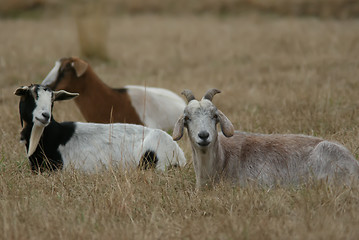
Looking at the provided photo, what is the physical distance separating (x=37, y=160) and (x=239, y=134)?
2.24m

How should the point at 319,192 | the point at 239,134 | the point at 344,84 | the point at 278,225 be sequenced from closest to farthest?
the point at 278,225 < the point at 319,192 < the point at 239,134 < the point at 344,84

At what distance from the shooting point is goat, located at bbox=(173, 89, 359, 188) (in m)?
5.29

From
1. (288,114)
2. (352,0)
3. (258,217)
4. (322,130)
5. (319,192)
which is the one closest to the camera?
(258,217)

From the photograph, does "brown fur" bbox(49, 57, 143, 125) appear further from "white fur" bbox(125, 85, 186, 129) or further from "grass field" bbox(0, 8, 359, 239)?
"grass field" bbox(0, 8, 359, 239)

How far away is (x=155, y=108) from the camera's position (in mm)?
8758

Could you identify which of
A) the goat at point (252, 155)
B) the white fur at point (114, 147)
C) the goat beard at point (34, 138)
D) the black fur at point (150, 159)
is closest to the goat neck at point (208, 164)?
the goat at point (252, 155)

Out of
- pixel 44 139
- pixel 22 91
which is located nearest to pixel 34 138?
pixel 44 139

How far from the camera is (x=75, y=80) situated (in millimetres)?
8414

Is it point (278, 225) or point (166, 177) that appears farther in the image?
point (166, 177)

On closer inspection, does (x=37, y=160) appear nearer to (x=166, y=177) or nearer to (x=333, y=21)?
(x=166, y=177)

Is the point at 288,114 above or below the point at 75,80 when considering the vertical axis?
below

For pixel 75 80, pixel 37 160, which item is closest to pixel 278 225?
pixel 37 160

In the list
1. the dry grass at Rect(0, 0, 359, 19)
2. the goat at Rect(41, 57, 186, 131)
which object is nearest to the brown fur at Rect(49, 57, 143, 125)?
the goat at Rect(41, 57, 186, 131)

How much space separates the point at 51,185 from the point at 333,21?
16.0m
